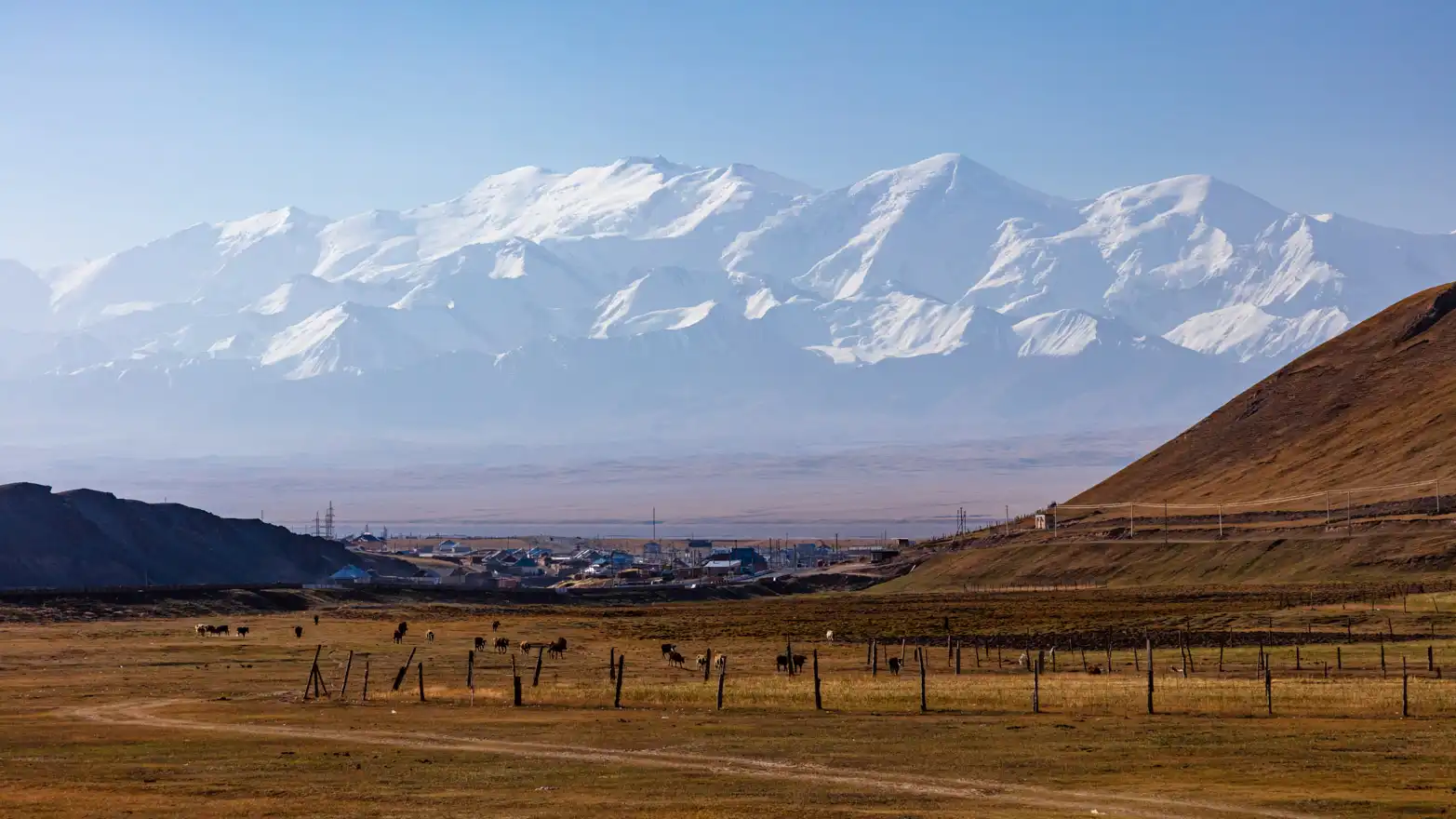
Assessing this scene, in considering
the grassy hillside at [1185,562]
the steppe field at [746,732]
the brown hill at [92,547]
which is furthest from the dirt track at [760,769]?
the brown hill at [92,547]

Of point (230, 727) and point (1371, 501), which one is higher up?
point (1371, 501)

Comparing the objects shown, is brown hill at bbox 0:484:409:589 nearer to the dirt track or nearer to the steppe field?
the steppe field

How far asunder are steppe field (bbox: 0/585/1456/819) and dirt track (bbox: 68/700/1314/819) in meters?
0.11

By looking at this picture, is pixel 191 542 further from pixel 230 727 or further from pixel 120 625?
pixel 230 727

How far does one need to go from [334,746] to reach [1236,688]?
25858 millimetres

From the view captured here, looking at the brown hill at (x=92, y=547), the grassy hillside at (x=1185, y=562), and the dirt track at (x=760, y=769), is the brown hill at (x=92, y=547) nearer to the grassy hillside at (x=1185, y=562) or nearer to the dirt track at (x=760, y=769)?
the grassy hillside at (x=1185, y=562)

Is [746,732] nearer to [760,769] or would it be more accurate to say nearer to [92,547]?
[760,769]

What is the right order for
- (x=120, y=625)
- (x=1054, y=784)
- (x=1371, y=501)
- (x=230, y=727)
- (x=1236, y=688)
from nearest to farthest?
(x=1054, y=784), (x=230, y=727), (x=1236, y=688), (x=120, y=625), (x=1371, y=501)

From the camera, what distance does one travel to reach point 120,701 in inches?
2046

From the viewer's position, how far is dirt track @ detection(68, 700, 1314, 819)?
101ft

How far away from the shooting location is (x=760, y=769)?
36250 mm

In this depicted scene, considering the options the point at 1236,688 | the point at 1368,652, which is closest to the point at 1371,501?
the point at 1368,652

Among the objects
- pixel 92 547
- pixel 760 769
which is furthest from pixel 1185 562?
pixel 760 769

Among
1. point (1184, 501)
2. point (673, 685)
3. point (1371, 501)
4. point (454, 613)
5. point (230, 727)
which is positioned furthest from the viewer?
point (1184, 501)
